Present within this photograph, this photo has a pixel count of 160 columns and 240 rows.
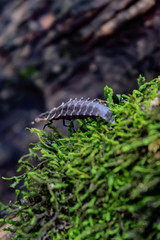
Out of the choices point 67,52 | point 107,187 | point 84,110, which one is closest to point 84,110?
point 84,110

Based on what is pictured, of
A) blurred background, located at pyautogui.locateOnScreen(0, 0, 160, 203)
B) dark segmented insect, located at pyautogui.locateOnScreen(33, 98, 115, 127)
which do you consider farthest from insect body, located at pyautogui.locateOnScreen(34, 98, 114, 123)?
blurred background, located at pyautogui.locateOnScreen(0, 0, 160, 203)

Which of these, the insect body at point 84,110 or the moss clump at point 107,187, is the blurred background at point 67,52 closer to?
the insect body at point 84,110

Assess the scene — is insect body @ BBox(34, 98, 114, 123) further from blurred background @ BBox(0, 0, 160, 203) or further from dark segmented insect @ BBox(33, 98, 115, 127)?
blurred background @ BBox(0, 0, 160, 203)

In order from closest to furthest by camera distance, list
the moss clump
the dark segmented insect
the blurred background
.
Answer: the moss clump → the dark segmented insect → the blurred background

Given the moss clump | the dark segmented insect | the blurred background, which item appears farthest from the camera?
the blurred background

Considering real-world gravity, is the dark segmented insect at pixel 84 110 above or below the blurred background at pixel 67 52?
below

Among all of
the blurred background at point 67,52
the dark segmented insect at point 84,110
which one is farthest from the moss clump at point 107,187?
the blurred background at point 67,52
